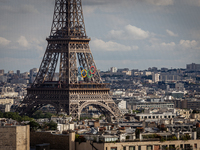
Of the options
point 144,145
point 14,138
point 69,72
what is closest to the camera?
point 14,138

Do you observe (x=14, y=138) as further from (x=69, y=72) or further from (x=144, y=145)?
(x=69, y=72)

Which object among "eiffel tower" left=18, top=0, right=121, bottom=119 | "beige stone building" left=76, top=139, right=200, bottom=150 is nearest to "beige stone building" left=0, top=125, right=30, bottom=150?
"beige stone building" left=76, top=139, right=200, bottom=150

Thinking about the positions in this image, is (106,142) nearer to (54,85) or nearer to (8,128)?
(8,128)

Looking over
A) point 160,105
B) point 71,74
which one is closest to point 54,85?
point 71,74

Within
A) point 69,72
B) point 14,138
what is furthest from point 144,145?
point 69,72

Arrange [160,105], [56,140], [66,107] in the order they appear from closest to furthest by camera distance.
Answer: [56,140]
[66,107]
[160,105]

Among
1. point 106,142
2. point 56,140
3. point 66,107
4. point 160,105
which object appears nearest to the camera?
point 106,142

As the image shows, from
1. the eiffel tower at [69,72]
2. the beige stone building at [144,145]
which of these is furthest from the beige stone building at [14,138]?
the eiffel tower at [69,72]

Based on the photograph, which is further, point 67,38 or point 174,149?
point 67,38
